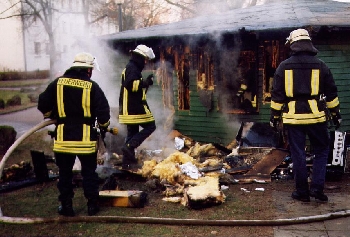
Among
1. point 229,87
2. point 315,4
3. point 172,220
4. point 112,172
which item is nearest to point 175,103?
point 229,87

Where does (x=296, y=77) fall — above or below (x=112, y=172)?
above

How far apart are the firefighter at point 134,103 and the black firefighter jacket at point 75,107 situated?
7.41 feet

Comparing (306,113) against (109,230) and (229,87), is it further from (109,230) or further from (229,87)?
(229,87)

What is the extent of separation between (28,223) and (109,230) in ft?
3.68

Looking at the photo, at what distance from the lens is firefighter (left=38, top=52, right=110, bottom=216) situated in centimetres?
523

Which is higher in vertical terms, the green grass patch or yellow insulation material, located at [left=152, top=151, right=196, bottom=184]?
the green grass patch

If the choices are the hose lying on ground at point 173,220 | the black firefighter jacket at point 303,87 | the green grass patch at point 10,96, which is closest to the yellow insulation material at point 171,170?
the hose lying on ground at point 173,220

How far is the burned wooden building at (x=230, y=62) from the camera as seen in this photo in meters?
9.00

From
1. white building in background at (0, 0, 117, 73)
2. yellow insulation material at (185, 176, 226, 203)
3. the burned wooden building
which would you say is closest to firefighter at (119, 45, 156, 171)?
yellow insulation material at (185, 176, 226, 203)

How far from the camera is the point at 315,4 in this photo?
1175 centimetres

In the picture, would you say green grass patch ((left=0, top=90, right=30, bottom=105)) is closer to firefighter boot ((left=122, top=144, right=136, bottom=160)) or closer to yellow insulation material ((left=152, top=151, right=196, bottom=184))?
firefighter boot ((left=122, top=144, right=136, bottom=160))

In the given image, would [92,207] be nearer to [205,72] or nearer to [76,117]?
[76,117]

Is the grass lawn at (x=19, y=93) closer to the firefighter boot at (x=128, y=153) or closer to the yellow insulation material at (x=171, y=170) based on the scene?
the firefighter boot at (x=128, y=153)

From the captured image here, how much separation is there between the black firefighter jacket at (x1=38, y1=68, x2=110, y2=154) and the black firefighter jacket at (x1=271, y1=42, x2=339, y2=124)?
2510 mm
